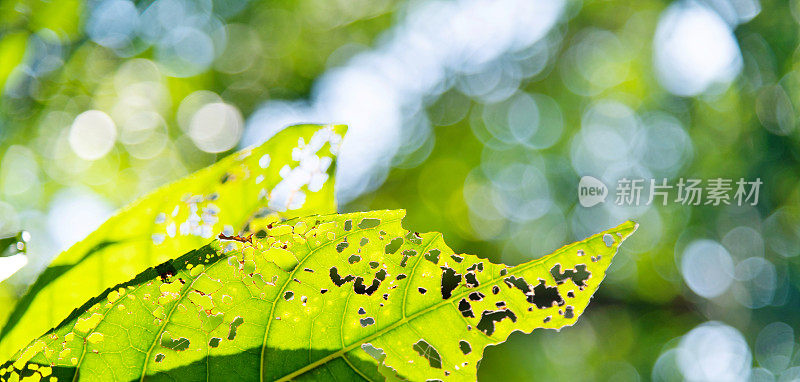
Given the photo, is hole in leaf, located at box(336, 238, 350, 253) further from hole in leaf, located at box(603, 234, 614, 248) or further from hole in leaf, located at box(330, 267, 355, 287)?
hole in leaf, located at box(603, 234, 614, 248)

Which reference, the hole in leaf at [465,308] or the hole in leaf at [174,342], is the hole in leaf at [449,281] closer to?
the hole in leaf at [465,308]

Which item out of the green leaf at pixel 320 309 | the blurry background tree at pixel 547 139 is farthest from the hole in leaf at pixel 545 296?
the blurry background tree at pixel 547 139

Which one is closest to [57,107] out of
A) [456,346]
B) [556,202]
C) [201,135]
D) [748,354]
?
[201,135]

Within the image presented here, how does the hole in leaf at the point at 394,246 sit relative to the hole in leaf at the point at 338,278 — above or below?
above

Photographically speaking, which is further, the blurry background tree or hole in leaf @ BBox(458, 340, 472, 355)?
the blurry background tree

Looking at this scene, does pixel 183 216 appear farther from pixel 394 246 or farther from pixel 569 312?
pixel 569 312

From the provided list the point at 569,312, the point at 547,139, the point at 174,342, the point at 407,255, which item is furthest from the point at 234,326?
the point at 547,139

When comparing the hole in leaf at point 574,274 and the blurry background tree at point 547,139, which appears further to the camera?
the blurry background tree at point 547,139

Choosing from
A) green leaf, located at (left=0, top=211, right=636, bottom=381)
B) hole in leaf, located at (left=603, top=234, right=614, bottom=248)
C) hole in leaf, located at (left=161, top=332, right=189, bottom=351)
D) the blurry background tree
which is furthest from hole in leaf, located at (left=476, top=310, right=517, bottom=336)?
the blurry background tree
